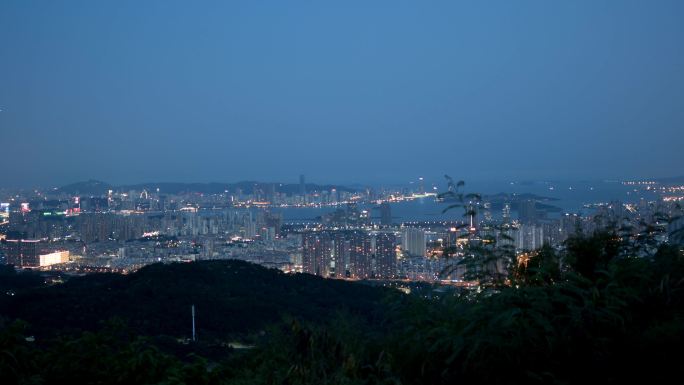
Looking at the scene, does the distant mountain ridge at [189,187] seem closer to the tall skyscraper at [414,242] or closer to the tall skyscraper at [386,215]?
the tall skyscraper at [386,215]

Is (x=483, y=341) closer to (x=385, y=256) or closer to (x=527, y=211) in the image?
(x=527, y=211)

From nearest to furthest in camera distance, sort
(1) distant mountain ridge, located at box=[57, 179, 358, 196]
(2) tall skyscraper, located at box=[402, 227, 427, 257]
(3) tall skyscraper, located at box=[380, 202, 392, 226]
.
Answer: (2) tall skyscraper, located at box=[402, 227, 427, 257] < (3) tall skyscraper, located at box=[380, 202, 392, 226] < (1) distant mountain ridge, located at box=[57, 179, 358, 196]

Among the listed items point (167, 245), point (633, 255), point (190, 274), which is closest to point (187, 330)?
point (190, 274)

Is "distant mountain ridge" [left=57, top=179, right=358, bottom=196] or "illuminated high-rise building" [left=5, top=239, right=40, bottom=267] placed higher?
"distant mountain ridge" [left=57, top=179, right=358, bottom=196]

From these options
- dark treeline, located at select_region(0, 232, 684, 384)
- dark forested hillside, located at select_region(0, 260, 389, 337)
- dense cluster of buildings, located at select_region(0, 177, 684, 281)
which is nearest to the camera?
dark treeline, located at select_region(0, 232, 684, 384)

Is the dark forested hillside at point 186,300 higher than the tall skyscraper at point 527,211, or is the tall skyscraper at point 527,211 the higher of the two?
the tall skyscraper at point 527,211

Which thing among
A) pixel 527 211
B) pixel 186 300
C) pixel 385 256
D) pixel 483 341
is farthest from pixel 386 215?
pixel 483 341

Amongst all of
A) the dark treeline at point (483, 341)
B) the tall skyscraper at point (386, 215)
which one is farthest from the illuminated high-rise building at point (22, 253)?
the dark treeline at point (483, 341)

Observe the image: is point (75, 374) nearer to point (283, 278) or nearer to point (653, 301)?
point (653, 301)

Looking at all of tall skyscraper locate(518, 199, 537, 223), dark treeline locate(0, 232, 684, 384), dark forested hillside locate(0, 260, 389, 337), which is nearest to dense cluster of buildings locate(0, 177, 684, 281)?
tall skyscraper locate(518, 199, 537, 223)

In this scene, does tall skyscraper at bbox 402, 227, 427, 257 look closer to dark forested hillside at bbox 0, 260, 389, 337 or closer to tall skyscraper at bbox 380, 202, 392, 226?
dark forested hillside at bbox 0, 260, 389, 337

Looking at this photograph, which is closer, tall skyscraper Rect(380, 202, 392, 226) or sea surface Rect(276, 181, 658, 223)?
sea surface Rect(276, 181, 658, 223)
